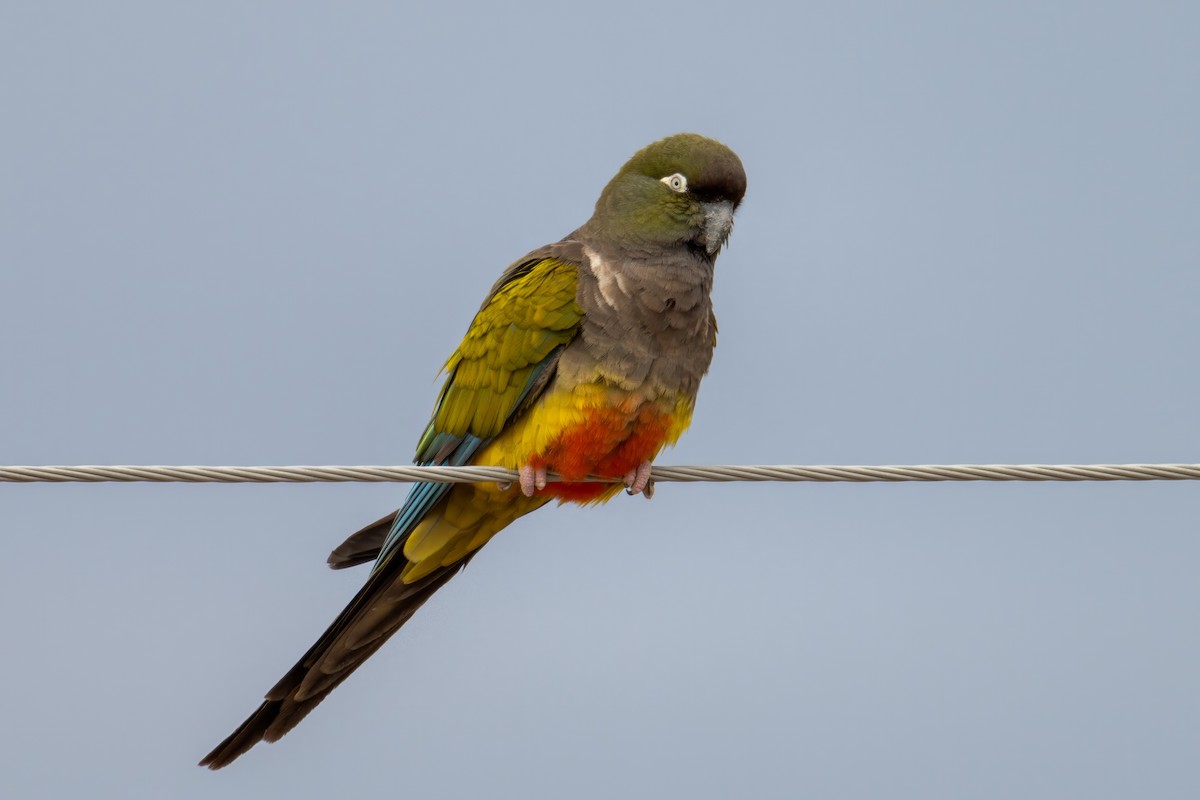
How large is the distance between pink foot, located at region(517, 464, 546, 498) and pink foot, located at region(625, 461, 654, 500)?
1.16 feet

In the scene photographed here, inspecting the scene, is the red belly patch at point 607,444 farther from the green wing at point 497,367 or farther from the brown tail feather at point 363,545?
the brown tail feather at point 363,545

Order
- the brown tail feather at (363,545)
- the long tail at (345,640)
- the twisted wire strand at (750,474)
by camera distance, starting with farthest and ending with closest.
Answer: the brown tail feather at (363,545), the long tail at (345,640), the twisted wire strand at (750,474)

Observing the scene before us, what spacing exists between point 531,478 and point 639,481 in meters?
0.44

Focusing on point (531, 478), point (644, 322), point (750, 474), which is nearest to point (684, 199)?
point (644, 322)

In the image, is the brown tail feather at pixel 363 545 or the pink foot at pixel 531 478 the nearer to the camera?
the pink foot at pixel 531 478

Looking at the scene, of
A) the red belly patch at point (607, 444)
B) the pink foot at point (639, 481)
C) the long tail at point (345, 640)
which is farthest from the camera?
the long tail at point (345, 640)

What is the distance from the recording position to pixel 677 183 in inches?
239

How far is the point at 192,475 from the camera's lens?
169 inches

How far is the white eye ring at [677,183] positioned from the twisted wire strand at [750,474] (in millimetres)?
1812

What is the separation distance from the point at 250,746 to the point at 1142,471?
3.73 m

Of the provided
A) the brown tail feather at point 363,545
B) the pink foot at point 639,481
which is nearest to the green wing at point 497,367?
the brown tail feather at point 363,545

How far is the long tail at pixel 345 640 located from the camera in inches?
235

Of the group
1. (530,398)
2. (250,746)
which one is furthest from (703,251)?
(250,746)

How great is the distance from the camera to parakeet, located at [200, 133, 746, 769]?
5703 millimetres
